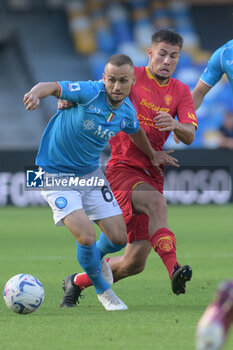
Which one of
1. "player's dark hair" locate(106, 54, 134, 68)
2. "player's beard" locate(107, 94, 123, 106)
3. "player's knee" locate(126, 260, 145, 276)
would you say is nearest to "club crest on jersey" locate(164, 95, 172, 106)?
"player's beard" locate(107, 94, 123, 106)

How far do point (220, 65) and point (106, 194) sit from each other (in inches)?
64.2

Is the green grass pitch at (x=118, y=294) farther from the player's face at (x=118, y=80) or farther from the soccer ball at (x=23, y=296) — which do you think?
the player's face at (x=118, y=80)

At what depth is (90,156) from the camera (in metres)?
6.02

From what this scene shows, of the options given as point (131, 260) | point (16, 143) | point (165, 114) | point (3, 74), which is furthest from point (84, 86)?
point (3, 74)

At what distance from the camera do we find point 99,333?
15.7 ft

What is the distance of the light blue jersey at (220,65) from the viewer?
668cm

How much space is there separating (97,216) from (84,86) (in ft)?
3.27

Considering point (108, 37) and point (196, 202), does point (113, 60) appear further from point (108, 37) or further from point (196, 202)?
point (108, 37)

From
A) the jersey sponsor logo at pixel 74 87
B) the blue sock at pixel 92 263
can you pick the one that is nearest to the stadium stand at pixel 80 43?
the blue sock at pixel 92 263

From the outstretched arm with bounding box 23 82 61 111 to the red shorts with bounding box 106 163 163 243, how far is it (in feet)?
3.82

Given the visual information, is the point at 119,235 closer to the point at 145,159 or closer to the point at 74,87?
the point at 145,159

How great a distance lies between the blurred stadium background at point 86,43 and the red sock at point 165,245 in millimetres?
16229

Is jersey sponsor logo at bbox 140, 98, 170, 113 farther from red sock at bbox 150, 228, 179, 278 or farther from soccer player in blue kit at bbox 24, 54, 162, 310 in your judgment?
red sock at bbox 150, 228, 179, 278

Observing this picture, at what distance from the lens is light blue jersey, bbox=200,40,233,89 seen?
6.68m
